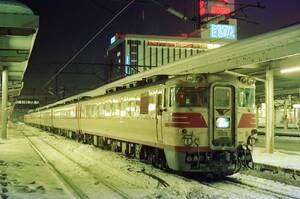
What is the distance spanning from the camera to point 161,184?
12.7m

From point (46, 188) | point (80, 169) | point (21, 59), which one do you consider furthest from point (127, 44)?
point (46, 188)

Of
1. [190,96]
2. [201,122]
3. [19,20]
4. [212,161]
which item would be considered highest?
[19,20]

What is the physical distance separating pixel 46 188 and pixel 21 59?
49.5ft

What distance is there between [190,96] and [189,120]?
0.70 metres

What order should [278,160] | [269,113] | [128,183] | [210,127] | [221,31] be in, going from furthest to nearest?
[221,31], [269,113], [278,160], [210,127], [128,183]

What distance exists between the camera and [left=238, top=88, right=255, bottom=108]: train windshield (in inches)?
565

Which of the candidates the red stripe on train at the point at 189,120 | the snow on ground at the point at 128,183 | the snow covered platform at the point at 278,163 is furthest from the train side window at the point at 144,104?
the snow covered platform at the point at 278,163

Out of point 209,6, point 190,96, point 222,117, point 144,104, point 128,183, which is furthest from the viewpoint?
point 209,6

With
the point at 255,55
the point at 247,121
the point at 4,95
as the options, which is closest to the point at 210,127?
the point at 247,121

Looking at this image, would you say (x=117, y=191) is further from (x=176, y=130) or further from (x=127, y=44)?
(x=127, y=44)

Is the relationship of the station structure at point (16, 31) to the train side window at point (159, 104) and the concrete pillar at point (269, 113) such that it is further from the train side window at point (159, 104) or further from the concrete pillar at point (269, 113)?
the concrete pillar at point (269, 113)

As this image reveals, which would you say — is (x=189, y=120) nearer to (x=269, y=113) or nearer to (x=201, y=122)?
(x=201, y=122)

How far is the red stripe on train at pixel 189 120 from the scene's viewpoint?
13.6 meters

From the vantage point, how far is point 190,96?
13.9m
